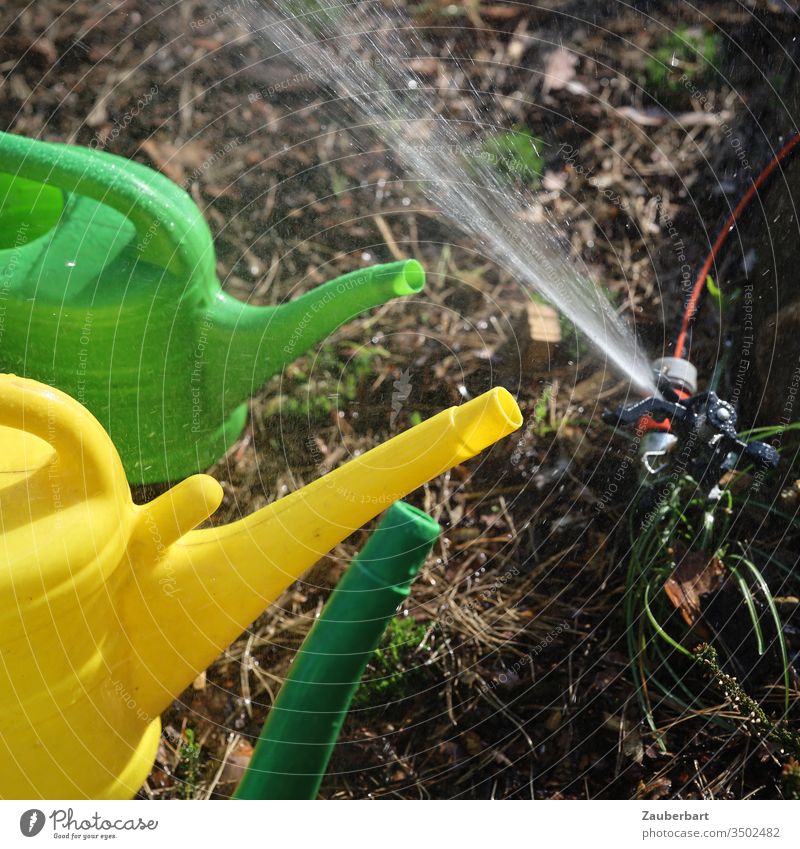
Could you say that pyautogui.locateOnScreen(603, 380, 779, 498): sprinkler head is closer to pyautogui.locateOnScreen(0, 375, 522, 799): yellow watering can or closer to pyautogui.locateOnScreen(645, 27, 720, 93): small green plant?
pyautogui.locateOnScreen(0, 375, 522, 799): yellow watering can

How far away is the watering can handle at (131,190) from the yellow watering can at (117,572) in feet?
0.54

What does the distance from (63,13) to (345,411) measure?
1.95ft

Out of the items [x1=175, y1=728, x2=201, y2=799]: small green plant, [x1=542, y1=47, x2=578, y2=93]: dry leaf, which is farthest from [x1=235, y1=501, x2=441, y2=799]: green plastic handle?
[x1=542, y1=47, x2=578, y2=93]: dry leaf

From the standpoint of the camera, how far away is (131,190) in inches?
24.2

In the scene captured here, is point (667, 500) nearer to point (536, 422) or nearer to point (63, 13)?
point (536, 422)

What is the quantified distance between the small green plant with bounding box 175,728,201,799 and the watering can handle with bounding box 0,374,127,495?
0.25m

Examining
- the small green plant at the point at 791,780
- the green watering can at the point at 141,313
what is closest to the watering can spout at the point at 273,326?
the green watering can at the point at 141,313

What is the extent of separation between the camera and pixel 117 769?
569 mm

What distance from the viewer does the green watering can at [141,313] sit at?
664 mm

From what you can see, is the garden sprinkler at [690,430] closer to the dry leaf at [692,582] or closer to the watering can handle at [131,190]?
the dry leaf at [692,582]

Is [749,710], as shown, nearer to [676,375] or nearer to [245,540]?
[676,375]

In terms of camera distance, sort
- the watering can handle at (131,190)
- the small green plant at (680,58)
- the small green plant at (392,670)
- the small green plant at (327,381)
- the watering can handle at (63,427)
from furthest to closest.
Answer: the small green plant at (680,58), the small green plant at (327,381), the small green plant at (392,670), the watering can handle at (131,190), the watering can handle at (63,427)

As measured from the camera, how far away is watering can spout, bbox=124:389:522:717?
53cm
